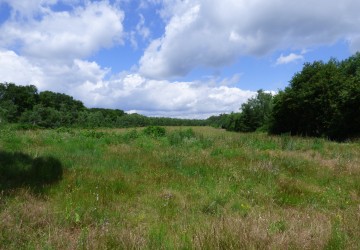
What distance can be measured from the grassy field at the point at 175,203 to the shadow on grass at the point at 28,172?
0.08 ft

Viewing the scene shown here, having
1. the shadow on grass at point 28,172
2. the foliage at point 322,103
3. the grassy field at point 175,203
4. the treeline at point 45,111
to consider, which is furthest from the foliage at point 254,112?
the shadow on grass at point 28,172

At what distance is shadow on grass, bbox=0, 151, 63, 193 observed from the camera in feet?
23.5

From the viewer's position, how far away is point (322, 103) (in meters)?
42.2

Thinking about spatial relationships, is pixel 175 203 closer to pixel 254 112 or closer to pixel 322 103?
pixel 322 103

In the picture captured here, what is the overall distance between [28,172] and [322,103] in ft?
134

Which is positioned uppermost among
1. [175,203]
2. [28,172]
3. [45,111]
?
[45,111]

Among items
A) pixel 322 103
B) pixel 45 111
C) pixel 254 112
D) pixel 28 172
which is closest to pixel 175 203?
pixel 28 172

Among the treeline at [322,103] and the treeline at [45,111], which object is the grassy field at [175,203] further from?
the treeline at [45,111]

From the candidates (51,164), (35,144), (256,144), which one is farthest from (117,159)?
(256,144)

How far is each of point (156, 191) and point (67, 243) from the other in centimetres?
366

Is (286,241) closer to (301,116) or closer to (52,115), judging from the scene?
(301,116)

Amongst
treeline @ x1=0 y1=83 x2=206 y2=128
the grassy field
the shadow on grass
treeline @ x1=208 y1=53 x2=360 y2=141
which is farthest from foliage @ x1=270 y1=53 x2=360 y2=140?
treeline @ x1=0 y1=83 x2=206 y2=128

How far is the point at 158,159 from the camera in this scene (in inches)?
453

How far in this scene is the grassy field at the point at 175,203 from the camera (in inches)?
158
